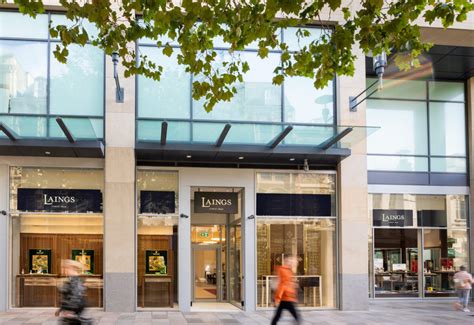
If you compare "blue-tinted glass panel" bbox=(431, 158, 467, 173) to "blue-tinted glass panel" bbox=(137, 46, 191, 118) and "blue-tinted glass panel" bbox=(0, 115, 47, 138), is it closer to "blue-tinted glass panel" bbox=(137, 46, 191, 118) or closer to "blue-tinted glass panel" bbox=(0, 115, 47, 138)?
"blue-tinted glass panel" bbox=(137, 46, 191, 118)

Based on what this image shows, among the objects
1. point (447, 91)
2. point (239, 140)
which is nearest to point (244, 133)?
point (239, 140)

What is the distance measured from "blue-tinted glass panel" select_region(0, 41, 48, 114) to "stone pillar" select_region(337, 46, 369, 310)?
8.41 meters

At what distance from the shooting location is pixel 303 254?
18969mm

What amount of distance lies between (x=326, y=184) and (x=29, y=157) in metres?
8.44

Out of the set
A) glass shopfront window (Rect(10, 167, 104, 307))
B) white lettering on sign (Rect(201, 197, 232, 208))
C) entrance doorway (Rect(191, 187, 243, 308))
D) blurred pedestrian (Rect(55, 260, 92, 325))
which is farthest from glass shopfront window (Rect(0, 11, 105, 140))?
blurred pedestrian (Rect(55, 260, 92, 325))

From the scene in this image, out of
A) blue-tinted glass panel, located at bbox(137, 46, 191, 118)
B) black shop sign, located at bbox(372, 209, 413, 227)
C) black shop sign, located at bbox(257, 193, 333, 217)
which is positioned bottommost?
black shop sign, located at bbox(372, 209, 413, 227)

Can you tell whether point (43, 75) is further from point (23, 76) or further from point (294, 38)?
point (294, 38)

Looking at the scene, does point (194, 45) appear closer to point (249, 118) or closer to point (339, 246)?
point (249, 118)

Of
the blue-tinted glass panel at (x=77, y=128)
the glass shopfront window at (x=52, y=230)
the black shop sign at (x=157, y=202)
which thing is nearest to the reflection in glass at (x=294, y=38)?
the black shop sign at (x=157, y=202)

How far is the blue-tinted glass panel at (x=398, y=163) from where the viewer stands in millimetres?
21953

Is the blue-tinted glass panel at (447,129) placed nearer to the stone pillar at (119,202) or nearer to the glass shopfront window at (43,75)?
the stone pillar at (119,202)

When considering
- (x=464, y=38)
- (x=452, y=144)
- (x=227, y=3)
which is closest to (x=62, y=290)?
(x=227, y=3)

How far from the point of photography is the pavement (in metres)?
15.8

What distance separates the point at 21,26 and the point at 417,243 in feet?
46.7
